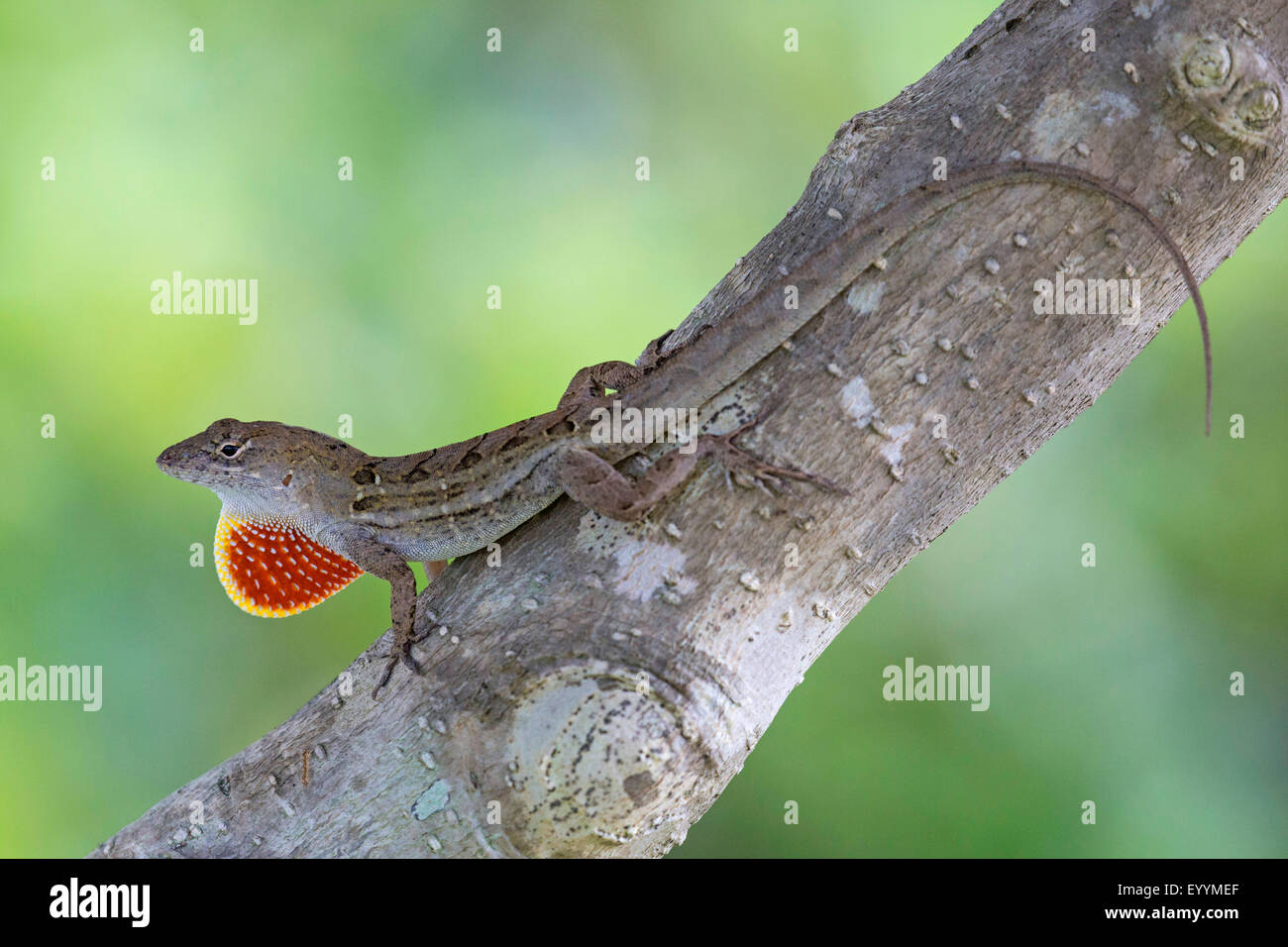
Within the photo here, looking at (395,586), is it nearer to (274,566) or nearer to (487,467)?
(487,467)

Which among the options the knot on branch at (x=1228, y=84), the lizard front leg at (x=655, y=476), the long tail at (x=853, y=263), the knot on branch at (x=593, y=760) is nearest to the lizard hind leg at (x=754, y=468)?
the lizard front leg at (x=655, y=476)

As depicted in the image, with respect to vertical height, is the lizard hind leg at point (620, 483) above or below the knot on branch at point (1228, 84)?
below

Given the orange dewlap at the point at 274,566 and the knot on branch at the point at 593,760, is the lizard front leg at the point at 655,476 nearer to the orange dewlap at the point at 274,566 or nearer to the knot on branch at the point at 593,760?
the knot on branch at the point at 593,760

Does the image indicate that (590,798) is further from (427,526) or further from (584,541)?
(427,526)

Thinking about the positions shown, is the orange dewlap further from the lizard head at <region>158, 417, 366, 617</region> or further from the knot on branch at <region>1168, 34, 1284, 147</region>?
the knot on branch at <region>1168, 34, 1284, 147</region>
